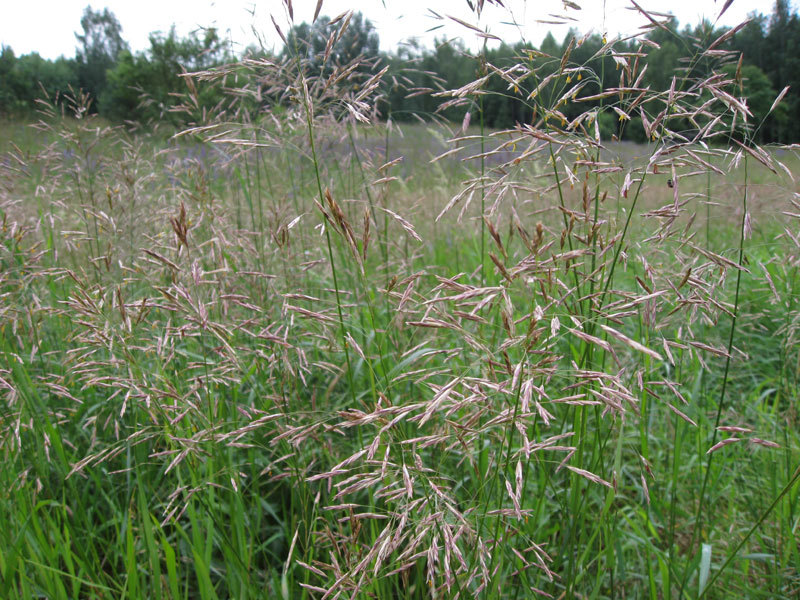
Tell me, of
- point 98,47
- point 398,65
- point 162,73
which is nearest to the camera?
point 398,65

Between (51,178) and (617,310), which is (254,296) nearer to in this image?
(617,310)

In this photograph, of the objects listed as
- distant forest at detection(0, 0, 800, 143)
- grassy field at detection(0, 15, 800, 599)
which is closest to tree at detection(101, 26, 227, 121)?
distant forest at detection(0, 0, 800, 143)

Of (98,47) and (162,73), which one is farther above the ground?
(98,47)

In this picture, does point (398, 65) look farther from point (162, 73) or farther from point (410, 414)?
point (162, 73)

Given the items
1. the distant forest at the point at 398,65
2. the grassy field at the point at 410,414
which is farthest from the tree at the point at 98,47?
the grassy field at the point at 410,414

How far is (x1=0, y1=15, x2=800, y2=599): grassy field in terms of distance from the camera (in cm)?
106

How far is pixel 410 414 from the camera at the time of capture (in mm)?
1671

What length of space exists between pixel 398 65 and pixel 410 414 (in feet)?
5.49

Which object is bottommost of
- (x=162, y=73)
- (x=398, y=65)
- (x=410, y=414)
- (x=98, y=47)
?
(x=410, y=414)

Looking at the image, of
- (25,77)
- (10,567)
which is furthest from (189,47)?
(10,567)

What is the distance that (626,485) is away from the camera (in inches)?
82.4

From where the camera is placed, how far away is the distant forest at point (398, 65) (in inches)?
53.2

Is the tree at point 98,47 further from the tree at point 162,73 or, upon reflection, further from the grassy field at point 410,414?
the grassy field at point 410,414

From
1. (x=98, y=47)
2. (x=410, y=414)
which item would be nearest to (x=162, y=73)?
(x=98, y=47)
